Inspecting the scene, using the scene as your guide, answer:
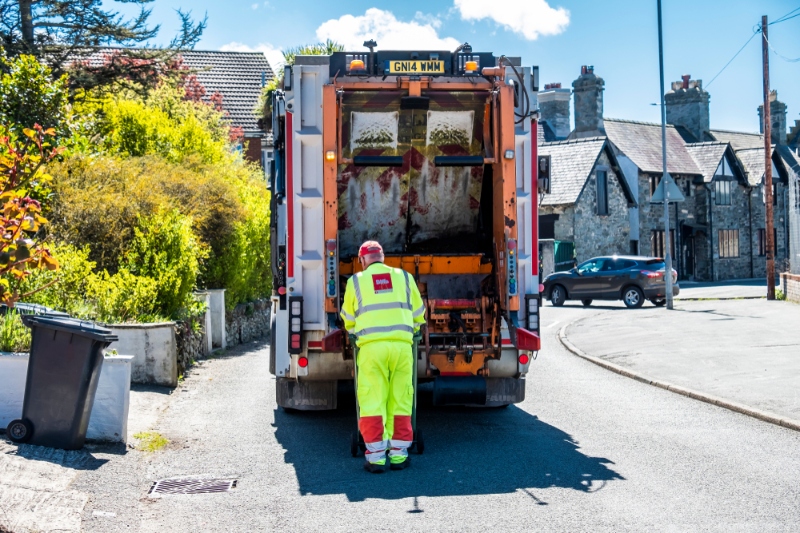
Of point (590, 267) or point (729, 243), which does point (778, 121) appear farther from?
point (590, 267)

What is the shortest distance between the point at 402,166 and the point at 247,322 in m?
9.13

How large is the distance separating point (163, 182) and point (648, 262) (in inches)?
626

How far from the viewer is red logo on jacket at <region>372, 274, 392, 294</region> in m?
7.81

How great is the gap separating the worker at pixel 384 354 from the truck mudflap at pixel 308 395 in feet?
5.06

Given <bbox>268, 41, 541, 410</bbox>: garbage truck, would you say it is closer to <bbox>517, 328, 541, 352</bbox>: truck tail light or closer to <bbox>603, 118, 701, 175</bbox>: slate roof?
<bbox>517, 328, 541, 352</bbox>: truck tail light

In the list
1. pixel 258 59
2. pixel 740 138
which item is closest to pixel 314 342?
pixel 258 59

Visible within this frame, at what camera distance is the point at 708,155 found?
163 feet

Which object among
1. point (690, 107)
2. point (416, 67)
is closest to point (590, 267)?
point (416, 67)

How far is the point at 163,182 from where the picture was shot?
16.3 metres

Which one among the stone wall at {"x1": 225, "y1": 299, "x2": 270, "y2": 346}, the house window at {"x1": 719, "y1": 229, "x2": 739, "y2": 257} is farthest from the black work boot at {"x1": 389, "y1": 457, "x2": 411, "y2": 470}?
the house window at {"x1": 719, "y1": 229, "x2": 739, "y2": 257}

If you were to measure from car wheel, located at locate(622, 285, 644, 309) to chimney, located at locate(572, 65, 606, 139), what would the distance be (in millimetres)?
19871

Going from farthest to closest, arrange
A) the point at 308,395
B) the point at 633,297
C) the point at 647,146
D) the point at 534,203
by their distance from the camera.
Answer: the point at 647,146
the point at 633,297
the point at 308,395
the point at 534,203

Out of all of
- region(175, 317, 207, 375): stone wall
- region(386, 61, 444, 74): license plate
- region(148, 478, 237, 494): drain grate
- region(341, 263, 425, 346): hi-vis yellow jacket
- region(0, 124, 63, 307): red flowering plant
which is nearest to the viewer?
region(0, 124, 63, 307): red flowering plant

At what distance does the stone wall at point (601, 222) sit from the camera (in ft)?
137
